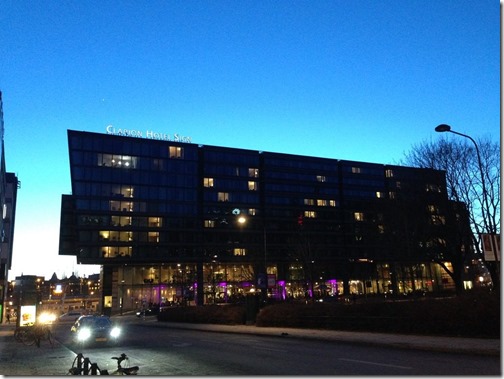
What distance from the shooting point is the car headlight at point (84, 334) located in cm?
2304

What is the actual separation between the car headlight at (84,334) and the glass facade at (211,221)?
59699mm

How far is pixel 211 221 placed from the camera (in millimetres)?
105625

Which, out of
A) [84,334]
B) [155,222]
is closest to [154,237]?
[155,222]

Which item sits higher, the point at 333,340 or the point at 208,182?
the point at 208,182

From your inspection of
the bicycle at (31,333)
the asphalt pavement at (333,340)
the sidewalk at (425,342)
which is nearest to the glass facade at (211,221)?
the bicycle at (31,333)

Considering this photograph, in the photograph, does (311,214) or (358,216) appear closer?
(311,214)

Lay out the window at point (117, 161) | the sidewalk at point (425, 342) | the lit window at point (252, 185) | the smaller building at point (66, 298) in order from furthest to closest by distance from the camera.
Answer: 1. the lit window at point (252, 185)
2. the smaller building at point (66, 298)
3. the window at point (117, 161)
4. the sidewalk at point (425, 342)

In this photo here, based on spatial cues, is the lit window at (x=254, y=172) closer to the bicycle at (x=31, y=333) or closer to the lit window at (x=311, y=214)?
the lit window at (x=311, y=214)

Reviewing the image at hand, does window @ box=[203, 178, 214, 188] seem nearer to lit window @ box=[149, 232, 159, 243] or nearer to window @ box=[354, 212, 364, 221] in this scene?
lit window @ box=[149, 232, 159, 243]

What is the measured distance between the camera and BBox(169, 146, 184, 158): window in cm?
10388

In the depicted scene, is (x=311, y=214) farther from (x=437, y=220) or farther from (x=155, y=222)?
(x=437, y=220)

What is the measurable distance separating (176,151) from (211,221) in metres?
17.8

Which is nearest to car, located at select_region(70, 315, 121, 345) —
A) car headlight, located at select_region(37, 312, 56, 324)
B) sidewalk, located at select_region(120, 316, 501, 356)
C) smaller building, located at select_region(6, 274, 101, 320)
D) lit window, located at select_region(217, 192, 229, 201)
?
car headlight, located at select_region(37, 312, 56, 324)

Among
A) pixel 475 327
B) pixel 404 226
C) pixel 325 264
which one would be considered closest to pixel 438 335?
pixel 475 327
